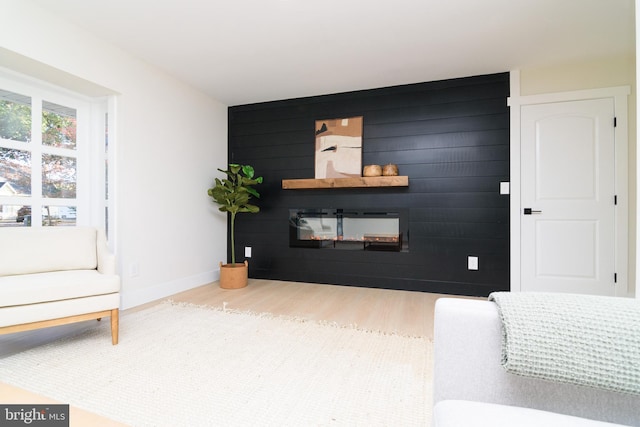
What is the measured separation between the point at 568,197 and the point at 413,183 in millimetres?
1402

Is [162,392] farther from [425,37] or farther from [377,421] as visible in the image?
[425,37]

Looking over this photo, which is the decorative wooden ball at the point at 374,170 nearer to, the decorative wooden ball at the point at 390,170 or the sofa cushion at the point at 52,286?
the decorative wooden ball at the point at 390,170

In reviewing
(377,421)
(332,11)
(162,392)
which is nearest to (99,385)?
(162,392)

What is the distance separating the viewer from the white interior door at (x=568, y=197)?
273 centimetres

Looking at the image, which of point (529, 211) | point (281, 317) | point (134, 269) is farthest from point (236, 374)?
point (529, 211)

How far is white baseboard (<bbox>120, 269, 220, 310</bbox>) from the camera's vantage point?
265 centimetres

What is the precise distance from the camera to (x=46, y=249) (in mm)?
2037

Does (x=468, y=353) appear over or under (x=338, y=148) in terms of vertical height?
under

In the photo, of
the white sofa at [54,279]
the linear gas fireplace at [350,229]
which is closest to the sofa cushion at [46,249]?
the white sofa at [54,279]

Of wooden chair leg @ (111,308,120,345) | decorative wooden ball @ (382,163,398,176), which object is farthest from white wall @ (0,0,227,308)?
decorative wooden ball @ (382,163,398,176)

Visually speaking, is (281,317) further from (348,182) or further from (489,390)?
(489,390)

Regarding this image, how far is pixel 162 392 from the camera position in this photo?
4.49ft

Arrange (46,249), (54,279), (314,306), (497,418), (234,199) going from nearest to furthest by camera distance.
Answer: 1. (497,418)
2. (54,279)
3. (46,249)
4. (314,306)
5. (234,199)

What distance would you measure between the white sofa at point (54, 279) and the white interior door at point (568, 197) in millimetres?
3523
